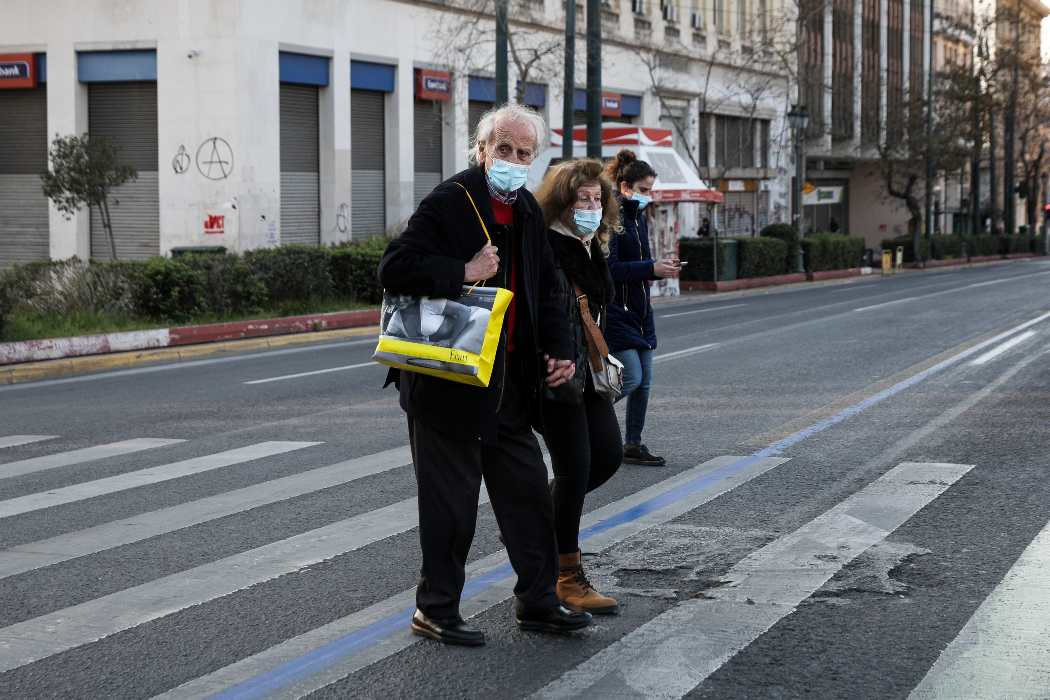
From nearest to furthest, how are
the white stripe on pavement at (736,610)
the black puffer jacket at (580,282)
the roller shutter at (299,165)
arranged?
the white stripe on pavement at (736,610) → the black puffer jacket at (580,282) → the roller shutter at (299,165)

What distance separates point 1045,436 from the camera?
8.44 m

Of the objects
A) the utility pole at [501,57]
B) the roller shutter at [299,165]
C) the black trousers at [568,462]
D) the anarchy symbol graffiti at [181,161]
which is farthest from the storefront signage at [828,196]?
the black trousers at [568,462]

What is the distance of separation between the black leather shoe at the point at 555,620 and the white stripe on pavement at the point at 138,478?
134 inches

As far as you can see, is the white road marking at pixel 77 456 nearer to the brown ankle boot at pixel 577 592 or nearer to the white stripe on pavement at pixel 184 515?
the white stripe on pavement at pixel 184 515

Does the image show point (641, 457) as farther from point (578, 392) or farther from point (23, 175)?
point (23, 175)

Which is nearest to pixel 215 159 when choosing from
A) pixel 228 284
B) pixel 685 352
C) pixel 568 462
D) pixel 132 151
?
pixel 132 151

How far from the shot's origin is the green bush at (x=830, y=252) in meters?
36.0

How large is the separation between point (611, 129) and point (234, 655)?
2458cm

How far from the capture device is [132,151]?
2623 cm

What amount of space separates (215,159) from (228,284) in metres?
8.22

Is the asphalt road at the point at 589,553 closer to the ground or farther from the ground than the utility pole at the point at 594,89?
closer to the ground

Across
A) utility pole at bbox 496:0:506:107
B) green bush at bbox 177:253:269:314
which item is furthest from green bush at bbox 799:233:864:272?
green bush at bbox 177:253:269:314

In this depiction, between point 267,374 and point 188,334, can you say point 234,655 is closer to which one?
point 267,374

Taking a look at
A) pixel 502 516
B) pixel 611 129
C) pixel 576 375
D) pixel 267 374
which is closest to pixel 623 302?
pixel 576 375
